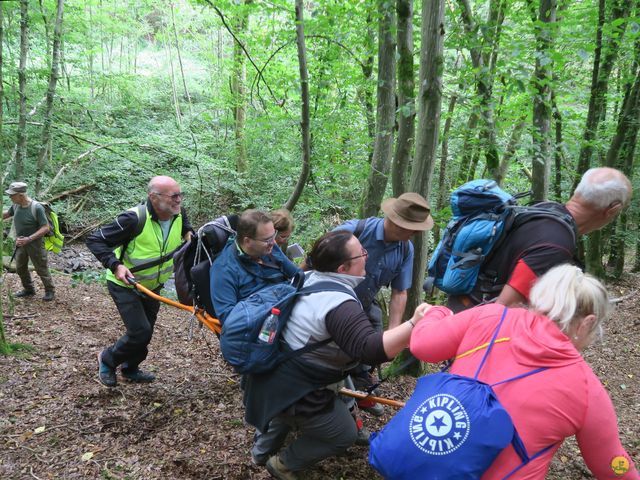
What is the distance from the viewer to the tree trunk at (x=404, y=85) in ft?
14.9

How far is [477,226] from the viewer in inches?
111

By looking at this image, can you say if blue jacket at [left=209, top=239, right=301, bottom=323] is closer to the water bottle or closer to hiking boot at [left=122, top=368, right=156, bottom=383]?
the water bottle

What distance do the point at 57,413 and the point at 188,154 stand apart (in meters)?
9.94

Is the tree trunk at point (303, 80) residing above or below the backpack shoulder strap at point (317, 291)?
above

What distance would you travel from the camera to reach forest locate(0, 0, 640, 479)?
159 inches

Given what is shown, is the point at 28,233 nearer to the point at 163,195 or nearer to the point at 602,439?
the point at 163,195

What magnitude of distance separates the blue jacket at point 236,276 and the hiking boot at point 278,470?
1.09m

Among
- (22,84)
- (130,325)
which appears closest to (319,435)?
(130,325)

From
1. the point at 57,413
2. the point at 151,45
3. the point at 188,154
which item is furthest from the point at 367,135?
the point at 151,45

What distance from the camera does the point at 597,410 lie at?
5.67 feet

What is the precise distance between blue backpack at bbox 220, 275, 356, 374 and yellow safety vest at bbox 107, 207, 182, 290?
199 centimetres

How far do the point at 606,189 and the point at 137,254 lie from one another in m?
4.01

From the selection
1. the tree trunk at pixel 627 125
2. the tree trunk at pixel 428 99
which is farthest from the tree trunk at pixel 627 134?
the tree trunk at pixel 428 99

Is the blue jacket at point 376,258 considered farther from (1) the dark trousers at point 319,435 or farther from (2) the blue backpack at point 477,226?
(1) the dark trousers at point 319,435
